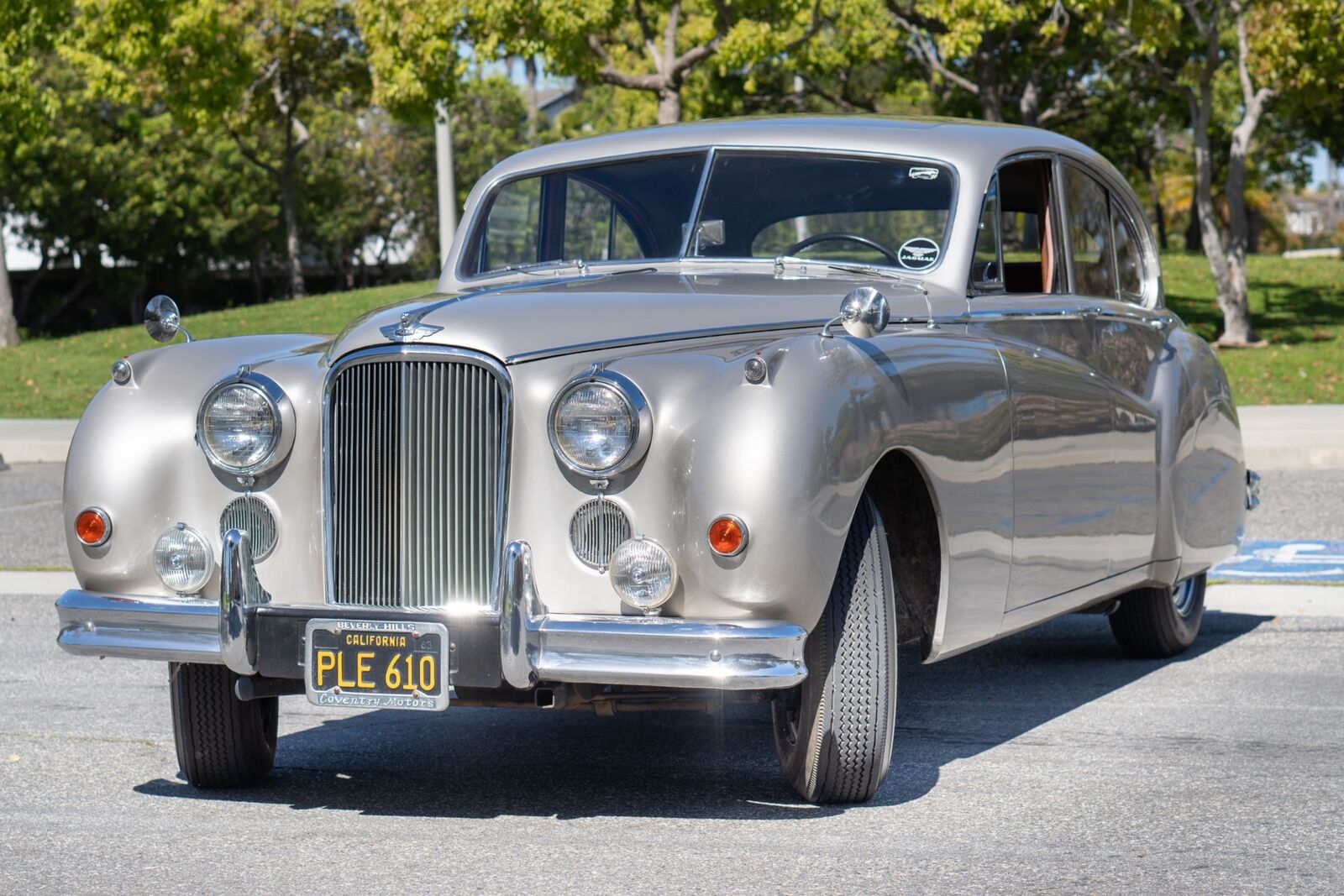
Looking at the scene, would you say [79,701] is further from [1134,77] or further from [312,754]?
[1134,77]

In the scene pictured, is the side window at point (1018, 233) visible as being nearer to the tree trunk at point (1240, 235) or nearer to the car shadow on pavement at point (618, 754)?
the car shadow on pavement at point (618, 754)

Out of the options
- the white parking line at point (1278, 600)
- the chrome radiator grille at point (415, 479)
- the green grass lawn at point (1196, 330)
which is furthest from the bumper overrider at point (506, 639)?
the green grass lawn at point (1196, 330)

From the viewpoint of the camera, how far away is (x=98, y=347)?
26547 millimetres

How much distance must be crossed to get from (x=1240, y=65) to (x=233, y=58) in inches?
616

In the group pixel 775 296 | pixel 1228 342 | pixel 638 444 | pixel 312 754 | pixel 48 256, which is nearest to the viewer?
pixel 638 444

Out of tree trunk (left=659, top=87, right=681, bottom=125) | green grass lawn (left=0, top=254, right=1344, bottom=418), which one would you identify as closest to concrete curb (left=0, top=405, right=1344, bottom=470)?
green grass lawn (left=0, top=254, right=1344, bottom=418)

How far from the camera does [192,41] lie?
28.3 metres

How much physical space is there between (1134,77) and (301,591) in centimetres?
2984

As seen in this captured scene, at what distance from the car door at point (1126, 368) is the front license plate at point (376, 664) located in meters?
2.71

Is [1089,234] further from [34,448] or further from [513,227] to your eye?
[34,448]

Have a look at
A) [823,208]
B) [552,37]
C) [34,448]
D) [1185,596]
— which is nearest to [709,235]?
[823,208]

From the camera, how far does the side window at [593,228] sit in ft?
20.2

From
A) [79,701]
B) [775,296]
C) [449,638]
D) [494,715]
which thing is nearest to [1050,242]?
[775,296]

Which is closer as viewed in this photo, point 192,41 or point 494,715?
point 494,715
